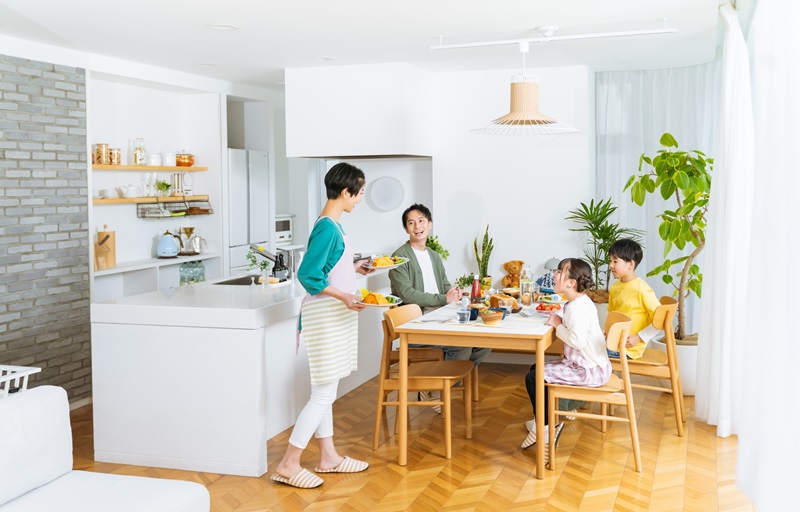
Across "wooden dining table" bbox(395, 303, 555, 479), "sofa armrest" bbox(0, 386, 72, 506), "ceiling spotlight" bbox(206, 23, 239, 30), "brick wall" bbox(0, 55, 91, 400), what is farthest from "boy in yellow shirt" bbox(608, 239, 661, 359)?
"brick wall" bbox(0, 55, 91, 400)

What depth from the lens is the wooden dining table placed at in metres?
3.98

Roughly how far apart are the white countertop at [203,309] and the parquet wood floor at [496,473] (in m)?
0.78

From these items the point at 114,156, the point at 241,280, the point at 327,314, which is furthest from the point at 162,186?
the point at 327,314

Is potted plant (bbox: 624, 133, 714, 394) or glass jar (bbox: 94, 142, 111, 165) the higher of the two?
glass jar (bbox: 94, 142, 111, 165)

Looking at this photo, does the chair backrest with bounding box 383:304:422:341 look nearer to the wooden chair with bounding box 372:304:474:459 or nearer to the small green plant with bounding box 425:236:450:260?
the wooden chair with bounding box 372:304:474:459

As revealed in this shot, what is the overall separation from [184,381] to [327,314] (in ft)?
2.85

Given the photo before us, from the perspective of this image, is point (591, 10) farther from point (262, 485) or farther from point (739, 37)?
point (262, 485)

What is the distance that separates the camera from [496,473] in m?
4.09

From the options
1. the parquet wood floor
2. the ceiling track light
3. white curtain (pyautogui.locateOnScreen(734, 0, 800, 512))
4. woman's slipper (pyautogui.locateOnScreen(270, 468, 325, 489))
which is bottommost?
the parquet wood floor

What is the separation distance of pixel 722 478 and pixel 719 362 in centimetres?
92

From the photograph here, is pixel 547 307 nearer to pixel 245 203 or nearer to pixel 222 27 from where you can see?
pixel 222 27

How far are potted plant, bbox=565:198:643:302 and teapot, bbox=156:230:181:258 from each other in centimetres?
336

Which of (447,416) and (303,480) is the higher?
(447,416)

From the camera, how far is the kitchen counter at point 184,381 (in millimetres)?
4055
